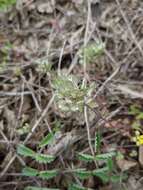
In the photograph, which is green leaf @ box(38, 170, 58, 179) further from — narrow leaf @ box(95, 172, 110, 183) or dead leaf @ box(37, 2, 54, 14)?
dead leaf @ box(37, 2, 54, 14)

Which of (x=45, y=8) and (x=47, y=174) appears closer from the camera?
(x=47, y=174)

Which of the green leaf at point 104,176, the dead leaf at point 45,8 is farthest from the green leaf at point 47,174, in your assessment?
the dead leaf at point 45,8

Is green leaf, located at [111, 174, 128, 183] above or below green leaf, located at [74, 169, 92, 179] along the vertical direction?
below

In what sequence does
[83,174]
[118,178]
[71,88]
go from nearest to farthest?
[71,88]
[83,174]
[118,178]

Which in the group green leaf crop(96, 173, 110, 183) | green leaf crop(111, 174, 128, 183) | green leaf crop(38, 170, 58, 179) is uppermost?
green leaf crop(38, 170, 58, 179)

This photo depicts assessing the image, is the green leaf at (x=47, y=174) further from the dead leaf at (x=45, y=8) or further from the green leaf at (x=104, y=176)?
the dead leaf at (x=45, y=8)

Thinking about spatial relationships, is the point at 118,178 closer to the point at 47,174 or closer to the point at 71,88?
the point at 47,174

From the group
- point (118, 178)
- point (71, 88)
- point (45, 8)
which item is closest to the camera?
point (71, 88)

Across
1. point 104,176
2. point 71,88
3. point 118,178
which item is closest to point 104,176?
point 104,176

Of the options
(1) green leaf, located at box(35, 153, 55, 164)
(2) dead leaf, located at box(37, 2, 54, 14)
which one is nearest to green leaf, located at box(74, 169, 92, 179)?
(1) green leaf, located at box(35, 153, 55, 164)
